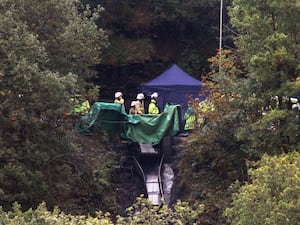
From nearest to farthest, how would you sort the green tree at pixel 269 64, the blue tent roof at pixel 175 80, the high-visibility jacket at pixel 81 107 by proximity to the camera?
the green tree at pixel 269 64
the high-visibility jacket at pixel 81 107
the blue tent roof at pixel 175 80

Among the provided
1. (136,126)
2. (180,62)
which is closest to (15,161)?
(136,126)

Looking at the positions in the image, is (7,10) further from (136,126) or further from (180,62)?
(180,62)

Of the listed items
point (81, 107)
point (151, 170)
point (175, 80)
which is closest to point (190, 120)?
point (151, 170)

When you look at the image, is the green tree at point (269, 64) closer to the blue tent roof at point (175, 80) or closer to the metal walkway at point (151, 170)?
the metal walkway at point (151, 170)

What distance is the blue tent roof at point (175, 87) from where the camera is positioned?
24406 millimetres

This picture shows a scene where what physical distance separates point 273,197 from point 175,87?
46.7 feet

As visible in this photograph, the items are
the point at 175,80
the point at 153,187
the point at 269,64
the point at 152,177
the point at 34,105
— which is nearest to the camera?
the point at 34,105

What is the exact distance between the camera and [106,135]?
1866 centimetres

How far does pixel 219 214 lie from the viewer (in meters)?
15.1

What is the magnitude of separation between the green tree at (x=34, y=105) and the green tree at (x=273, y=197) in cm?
486

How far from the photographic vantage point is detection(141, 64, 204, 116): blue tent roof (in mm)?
24406

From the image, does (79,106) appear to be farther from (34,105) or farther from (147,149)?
(34,105)

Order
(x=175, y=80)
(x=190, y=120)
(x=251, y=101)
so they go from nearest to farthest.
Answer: (x=251, y=101)
(x=190, y=120)
(x=175, y=80)

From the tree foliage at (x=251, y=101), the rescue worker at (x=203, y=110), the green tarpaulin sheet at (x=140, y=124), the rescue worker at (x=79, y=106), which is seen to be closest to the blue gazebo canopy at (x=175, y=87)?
the green tarpaulin sheet at (x=140, y=124)
